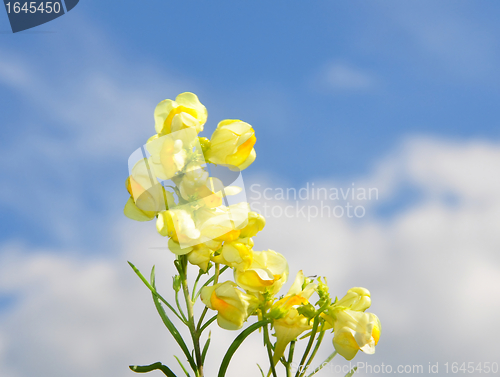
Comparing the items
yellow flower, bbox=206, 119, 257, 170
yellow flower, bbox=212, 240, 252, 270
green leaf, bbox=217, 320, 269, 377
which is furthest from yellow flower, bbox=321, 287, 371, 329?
yellow flower, bbox=206, 119, 257, 170

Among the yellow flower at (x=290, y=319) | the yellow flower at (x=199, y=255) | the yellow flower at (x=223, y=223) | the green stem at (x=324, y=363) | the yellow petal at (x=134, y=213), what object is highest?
the yellow petal at (x=134, y=213)

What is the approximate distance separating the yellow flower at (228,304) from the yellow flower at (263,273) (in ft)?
0.12

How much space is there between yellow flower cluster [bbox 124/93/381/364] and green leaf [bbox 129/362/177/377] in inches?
8.2

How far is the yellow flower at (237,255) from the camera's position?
1.10 m

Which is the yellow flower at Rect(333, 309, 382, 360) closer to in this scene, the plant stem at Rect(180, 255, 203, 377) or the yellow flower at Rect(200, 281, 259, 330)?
the yellow flower at Rect(200, 281, 259, 330)

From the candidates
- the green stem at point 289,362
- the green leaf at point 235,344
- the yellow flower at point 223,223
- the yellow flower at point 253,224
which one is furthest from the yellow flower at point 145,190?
the green stem at point 289,362

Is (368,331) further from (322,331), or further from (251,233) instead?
(251,233)

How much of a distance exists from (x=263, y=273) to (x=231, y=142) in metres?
0.39

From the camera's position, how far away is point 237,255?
1.09 metres

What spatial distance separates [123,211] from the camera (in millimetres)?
1145

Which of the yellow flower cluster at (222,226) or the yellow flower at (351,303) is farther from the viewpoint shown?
the yellow flower at (351,303)

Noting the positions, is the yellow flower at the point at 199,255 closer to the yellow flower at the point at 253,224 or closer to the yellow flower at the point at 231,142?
the yellow flower at the point at 253,224

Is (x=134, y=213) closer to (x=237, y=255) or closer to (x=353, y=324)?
(x=237, y=255)

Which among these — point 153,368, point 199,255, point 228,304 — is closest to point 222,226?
point 199,255
